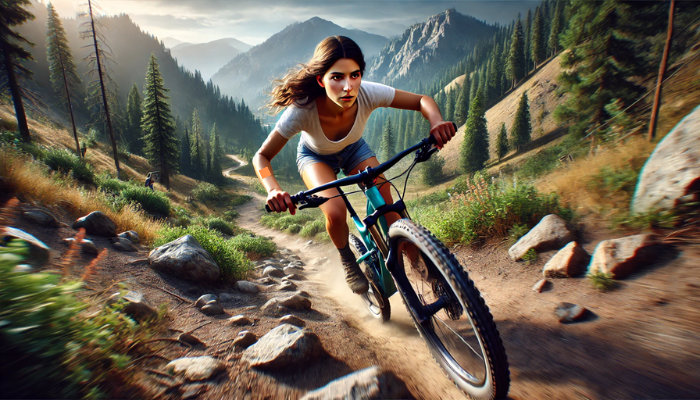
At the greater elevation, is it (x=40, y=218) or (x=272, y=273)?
(x=40, y=218)

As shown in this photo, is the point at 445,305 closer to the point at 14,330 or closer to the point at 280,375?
the point at 280,375

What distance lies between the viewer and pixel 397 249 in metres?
2.26

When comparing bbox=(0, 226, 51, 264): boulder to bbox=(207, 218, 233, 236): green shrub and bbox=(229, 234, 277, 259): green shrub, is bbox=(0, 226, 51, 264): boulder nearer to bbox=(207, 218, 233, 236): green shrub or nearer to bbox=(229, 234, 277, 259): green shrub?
bbox=(229, 234, 277, 259): green shrub

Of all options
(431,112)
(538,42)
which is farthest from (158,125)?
(538,42)

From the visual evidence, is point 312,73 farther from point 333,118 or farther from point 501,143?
point 501,143

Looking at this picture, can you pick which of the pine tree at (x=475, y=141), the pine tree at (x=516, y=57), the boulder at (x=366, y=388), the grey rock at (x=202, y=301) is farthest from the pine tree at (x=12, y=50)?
the pine tree at (x=516, y=57)

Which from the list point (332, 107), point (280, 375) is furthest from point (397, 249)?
point (332, 107)

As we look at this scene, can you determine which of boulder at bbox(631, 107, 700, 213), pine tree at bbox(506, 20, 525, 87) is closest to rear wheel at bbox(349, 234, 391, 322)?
boulder at bbox(631, 107, 700, 213)

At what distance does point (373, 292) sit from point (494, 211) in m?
2.83

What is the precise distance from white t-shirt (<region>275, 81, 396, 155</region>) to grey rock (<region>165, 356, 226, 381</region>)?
2.00 meters

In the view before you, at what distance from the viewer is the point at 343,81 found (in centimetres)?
250

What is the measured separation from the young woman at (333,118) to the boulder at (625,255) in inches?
87.0

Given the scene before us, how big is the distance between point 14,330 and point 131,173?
36438 mm

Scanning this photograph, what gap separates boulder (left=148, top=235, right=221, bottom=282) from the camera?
3.89 metres
